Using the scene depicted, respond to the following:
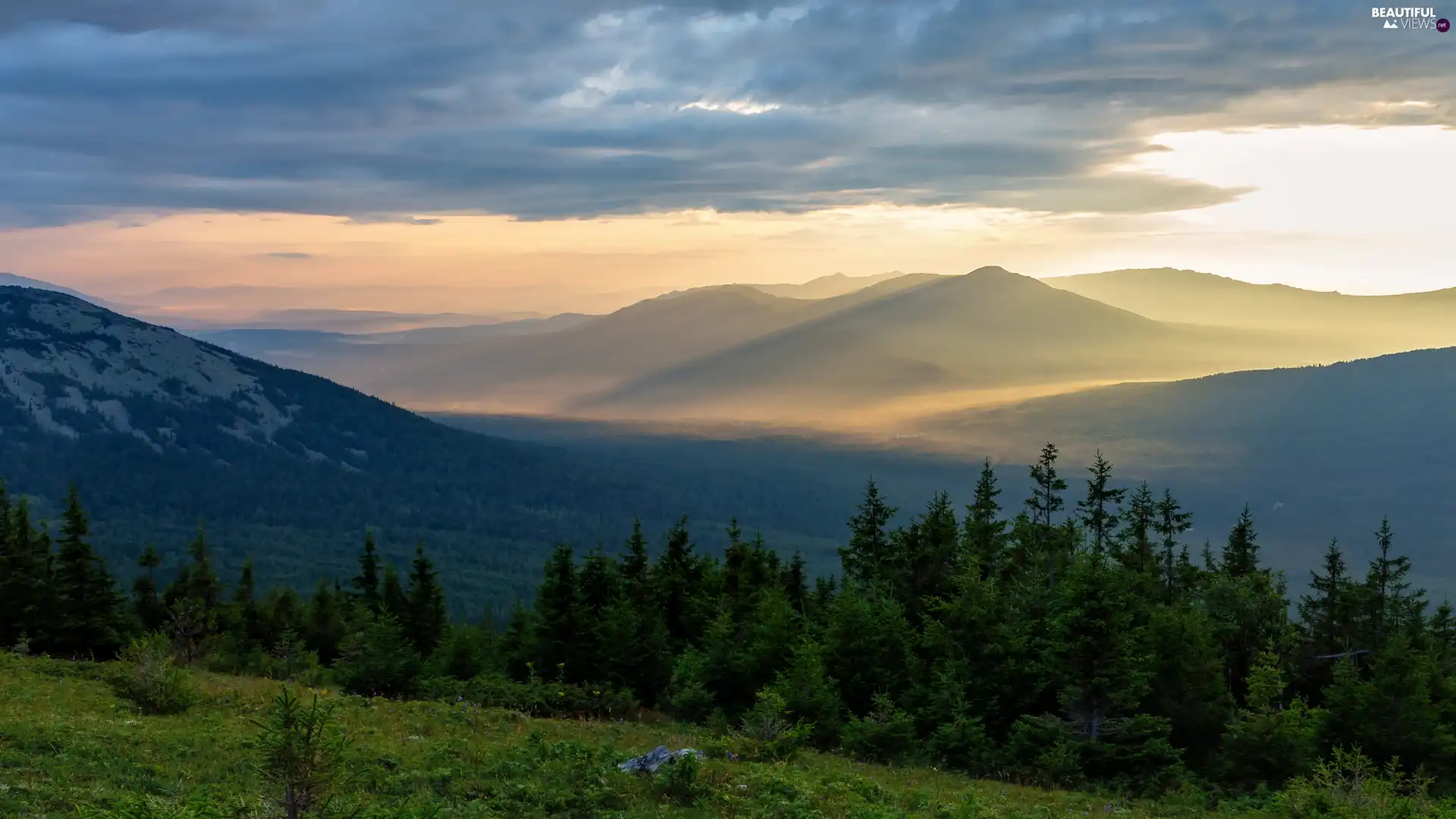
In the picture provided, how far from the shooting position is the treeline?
37.9 meters

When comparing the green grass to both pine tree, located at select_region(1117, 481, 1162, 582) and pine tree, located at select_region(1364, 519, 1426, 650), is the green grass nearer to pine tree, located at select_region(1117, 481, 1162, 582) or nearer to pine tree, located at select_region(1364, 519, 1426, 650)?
pine tree, located at select_region(1117, 481, 1162, 582)

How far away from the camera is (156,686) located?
31.3 m

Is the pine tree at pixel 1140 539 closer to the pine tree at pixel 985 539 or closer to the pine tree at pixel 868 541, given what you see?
the pine tree at pixel 985 539

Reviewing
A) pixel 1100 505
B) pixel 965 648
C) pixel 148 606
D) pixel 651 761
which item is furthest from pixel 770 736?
pixel 148 606

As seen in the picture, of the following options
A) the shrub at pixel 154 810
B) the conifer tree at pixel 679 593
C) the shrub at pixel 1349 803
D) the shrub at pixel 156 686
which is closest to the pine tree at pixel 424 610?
the conifer tree at pixel 679 593

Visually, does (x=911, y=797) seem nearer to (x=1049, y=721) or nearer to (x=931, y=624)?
(x=1049, y=721)

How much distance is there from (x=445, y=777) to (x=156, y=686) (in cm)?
1365

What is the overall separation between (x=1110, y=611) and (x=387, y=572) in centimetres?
6287

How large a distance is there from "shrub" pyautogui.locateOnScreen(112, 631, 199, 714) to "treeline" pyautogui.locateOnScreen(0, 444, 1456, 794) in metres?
12.5

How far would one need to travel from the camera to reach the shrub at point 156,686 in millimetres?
31188

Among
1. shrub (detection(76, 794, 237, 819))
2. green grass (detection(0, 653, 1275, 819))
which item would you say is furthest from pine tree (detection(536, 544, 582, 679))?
shrub (detection(76, 794, 237, 819))

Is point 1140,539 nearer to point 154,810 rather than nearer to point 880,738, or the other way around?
point 880,738

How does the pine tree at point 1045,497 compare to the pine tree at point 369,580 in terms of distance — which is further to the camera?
the pine tree at point 369,580

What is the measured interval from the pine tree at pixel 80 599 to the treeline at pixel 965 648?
125 millimetres
